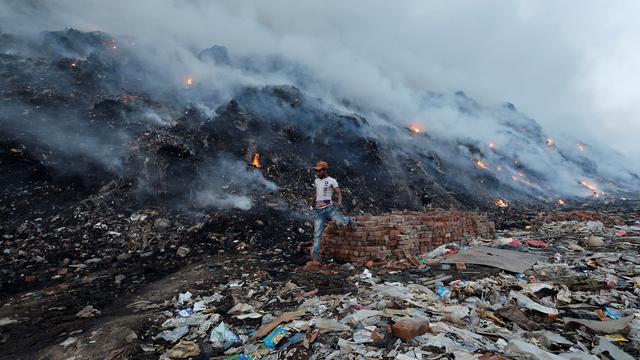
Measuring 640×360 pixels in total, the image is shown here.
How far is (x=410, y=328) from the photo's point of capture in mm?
2973

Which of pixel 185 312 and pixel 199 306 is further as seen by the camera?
pixel 199 306

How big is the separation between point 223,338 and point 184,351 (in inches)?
14.6

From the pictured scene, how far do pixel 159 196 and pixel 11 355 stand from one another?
613cm

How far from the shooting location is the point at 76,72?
49.6 feet

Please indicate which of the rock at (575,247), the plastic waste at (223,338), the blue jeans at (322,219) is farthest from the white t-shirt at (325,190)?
the rock at (575,247)

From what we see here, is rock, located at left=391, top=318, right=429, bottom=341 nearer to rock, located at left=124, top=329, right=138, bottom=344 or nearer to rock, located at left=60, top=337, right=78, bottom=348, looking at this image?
rock, located at left=124, top=329, right=138, bottom=344

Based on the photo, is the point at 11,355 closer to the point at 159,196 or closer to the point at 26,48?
the point at 159,196

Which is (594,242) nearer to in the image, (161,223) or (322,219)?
(322,219)

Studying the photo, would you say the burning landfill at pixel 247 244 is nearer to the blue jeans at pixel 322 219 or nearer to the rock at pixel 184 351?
the rock at pixel 184 351

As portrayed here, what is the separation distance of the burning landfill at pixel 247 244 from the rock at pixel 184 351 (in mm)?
22

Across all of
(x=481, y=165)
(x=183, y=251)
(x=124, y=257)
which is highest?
(x=481, y=165)

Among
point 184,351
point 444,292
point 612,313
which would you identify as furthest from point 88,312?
point 612,313

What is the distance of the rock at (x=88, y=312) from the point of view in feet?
15.0

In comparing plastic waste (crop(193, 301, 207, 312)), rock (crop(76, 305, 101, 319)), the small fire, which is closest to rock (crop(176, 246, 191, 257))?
rock (crop(76, 305, 101, 319))
